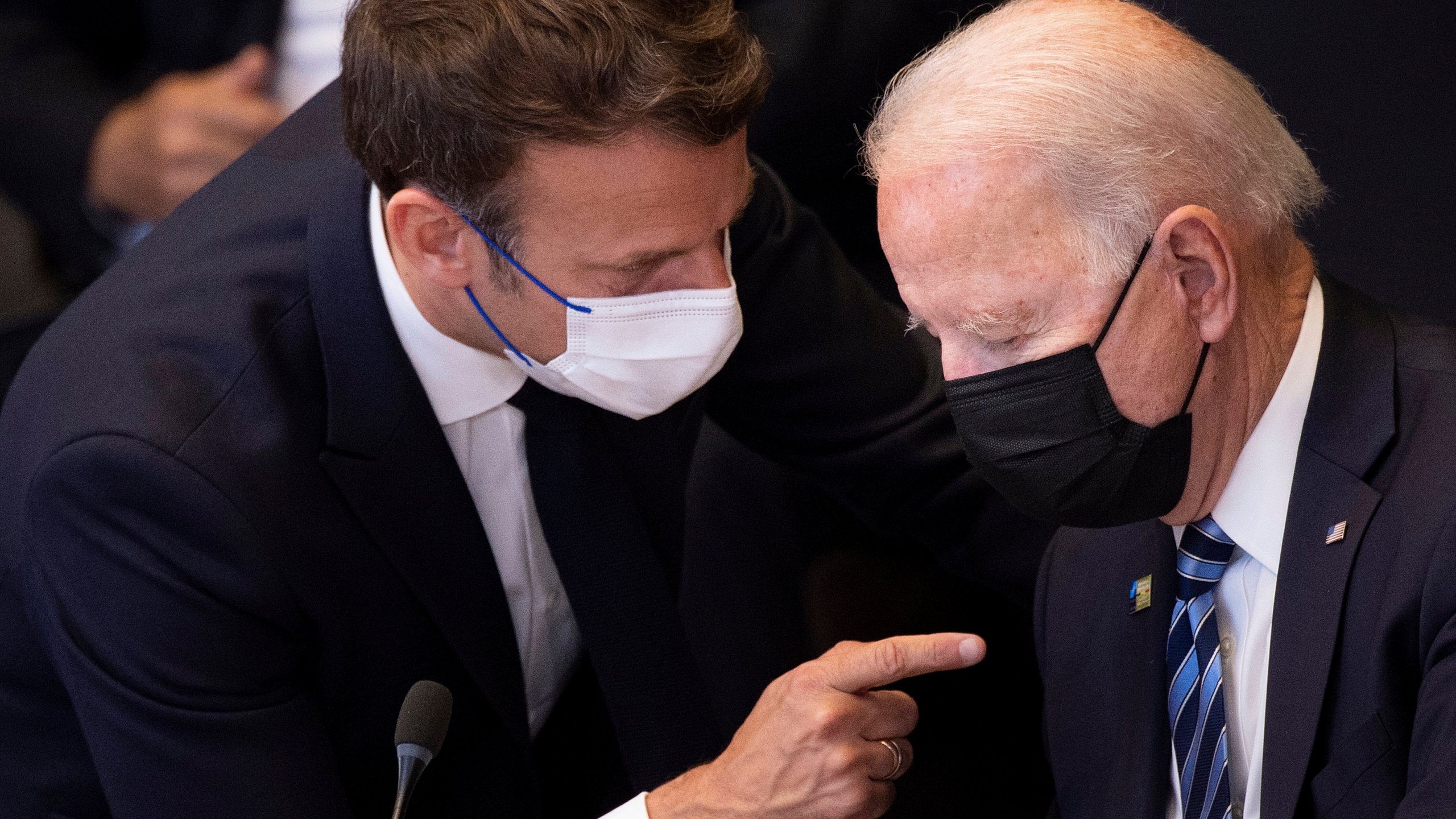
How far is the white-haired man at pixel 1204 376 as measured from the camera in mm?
1303

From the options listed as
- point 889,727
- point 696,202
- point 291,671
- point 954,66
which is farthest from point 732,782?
point 954,66

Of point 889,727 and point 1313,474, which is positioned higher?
point 1313,474

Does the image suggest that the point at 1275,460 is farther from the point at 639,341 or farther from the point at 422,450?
the point at 422,450

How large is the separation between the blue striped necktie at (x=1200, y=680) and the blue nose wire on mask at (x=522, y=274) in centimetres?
77

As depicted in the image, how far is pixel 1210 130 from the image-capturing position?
1321 millimetres

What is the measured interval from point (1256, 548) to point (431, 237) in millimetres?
1020

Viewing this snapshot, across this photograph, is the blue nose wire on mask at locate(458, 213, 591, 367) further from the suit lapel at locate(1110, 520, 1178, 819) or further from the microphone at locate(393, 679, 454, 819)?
the suit lapel at locate(1110, 520, 1178, 819)

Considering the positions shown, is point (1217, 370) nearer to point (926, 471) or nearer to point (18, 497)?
point (926, 471)

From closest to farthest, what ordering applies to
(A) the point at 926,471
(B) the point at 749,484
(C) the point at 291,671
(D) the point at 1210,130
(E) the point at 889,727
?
(D) the point at 1210,130, (E) the point at 889,727, (C) the point at 291,671, (A) the point at 926,471, (B) the point at 749,484

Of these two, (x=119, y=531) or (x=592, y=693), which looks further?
(x=592, y=693)

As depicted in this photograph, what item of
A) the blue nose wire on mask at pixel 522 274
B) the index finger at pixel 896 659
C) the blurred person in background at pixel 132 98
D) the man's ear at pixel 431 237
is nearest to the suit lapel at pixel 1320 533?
the index finger at pixel 896 659

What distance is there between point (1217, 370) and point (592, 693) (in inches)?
48.5

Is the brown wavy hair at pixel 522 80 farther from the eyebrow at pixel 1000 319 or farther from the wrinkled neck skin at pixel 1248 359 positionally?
the wrinkled neck skin at pixel 1248 359

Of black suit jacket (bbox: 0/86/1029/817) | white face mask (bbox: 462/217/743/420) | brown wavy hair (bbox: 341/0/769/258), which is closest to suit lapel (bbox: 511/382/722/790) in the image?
black suit jacket (bbox: 0/86/1029/817)
